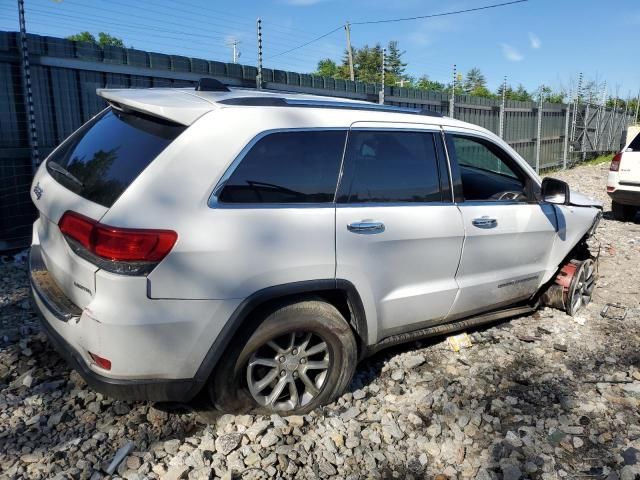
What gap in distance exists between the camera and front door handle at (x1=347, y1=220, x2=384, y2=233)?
2955mm

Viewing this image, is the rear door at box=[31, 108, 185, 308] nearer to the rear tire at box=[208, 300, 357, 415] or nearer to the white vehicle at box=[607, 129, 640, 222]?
the rear tire at box=[208, 300, 357, 415]

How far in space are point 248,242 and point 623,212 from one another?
8.84m

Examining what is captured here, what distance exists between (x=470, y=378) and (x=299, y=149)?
2.00 m

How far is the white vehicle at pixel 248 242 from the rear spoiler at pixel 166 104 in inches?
0.5

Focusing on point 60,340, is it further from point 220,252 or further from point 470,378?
point 470,378

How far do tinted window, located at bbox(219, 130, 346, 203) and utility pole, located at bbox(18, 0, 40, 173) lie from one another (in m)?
4.13

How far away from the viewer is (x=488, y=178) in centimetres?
451

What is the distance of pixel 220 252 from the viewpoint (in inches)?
98.7

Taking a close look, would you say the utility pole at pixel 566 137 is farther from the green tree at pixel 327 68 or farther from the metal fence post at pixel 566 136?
the green tree at pixel 327 68

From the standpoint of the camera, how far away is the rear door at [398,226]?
3.01m

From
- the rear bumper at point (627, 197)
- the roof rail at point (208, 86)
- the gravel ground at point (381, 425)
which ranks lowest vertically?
the gravel ground at point (381, 425)

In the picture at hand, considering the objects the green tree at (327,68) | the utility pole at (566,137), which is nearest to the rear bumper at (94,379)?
the utility pole at (566,137)

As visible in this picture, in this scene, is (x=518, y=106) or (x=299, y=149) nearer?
(x=299, y=149)

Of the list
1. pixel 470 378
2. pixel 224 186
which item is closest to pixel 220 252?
pixel 224 186
